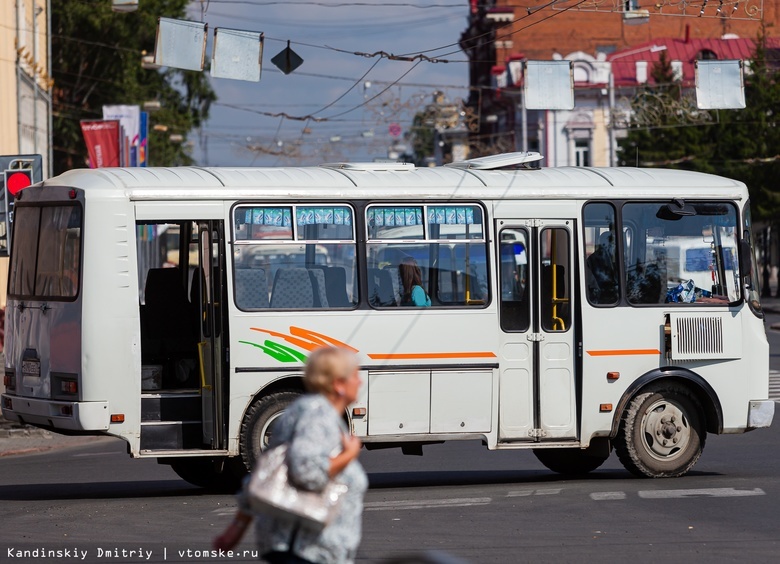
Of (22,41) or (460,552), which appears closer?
(460,552)

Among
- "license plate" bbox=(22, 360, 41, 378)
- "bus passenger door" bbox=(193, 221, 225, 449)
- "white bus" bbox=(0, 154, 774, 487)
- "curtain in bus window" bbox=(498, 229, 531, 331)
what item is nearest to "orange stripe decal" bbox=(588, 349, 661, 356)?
"white bus" bbox=(0, 154, 774, 487)

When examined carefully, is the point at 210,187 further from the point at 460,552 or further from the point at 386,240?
the point at 460,552

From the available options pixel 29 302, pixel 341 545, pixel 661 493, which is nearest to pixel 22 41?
pixel 29 302

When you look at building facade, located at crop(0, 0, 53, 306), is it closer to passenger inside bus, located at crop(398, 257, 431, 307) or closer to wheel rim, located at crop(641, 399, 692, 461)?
passenger inside bus, located at crop(398, 257, 431, 307)

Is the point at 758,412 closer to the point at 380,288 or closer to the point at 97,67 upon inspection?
the point at 380,288

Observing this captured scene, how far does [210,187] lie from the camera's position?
1184 centimetres

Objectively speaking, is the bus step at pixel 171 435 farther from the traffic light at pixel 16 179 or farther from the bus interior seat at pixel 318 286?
the traffic light at pixel 16 179

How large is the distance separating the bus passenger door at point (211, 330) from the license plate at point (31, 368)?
136 cm

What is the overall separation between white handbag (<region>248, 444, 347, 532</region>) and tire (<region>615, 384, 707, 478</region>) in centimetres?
769

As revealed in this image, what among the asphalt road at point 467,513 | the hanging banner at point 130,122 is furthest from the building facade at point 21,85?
the asphalt road at point 467,513

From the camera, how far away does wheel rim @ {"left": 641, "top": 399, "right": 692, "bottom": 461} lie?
41.2ft

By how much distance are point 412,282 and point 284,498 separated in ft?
23.5

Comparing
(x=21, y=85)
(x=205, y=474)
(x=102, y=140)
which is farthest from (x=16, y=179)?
(x=21, y=85)

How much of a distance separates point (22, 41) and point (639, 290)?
111 feet
